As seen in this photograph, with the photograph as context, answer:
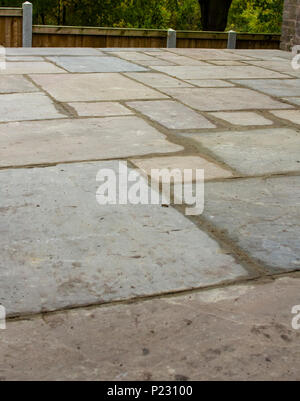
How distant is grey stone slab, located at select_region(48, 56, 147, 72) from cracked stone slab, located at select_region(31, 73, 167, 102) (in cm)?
48

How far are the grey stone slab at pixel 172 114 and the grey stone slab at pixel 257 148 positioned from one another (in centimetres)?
30

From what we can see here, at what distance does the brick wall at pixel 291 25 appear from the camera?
1111 centimetres

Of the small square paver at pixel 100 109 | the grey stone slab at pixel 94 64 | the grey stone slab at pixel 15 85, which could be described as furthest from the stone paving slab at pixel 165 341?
the grey stone slab at pixel 94 64

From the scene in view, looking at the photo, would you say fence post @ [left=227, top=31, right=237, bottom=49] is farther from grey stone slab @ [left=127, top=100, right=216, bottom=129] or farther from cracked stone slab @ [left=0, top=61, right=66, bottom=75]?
grey stone slab @ [left=127, top=100, right=216, bottom=129]

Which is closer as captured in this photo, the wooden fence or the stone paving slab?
the stone paving slab

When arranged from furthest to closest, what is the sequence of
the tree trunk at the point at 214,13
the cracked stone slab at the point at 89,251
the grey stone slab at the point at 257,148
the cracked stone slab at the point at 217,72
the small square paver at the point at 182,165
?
1. the tree trunk at the point at 214,13
2. the cracked stone slab at the point at 217,72
3. the grey stone slab at the point at 257,148
4. the small square paver at the point at 182,165
5. the cracked stone slab at the point at 89,251

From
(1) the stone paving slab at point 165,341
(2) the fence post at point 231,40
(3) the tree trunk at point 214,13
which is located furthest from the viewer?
(3) the tree trunk at point 214,13

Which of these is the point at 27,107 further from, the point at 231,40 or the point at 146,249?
the point at 231,40

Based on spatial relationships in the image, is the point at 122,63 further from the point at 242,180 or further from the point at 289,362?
the point at 289,362

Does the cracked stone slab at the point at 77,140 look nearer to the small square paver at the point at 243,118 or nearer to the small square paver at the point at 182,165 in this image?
the small square paver at the point at 182,165

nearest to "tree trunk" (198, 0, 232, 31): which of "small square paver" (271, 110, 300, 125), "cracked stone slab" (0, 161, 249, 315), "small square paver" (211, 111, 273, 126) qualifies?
"small square paver" (271, 110, 300, 125)

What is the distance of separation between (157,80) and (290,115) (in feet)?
6.40

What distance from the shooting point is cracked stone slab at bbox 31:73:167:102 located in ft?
17.6
